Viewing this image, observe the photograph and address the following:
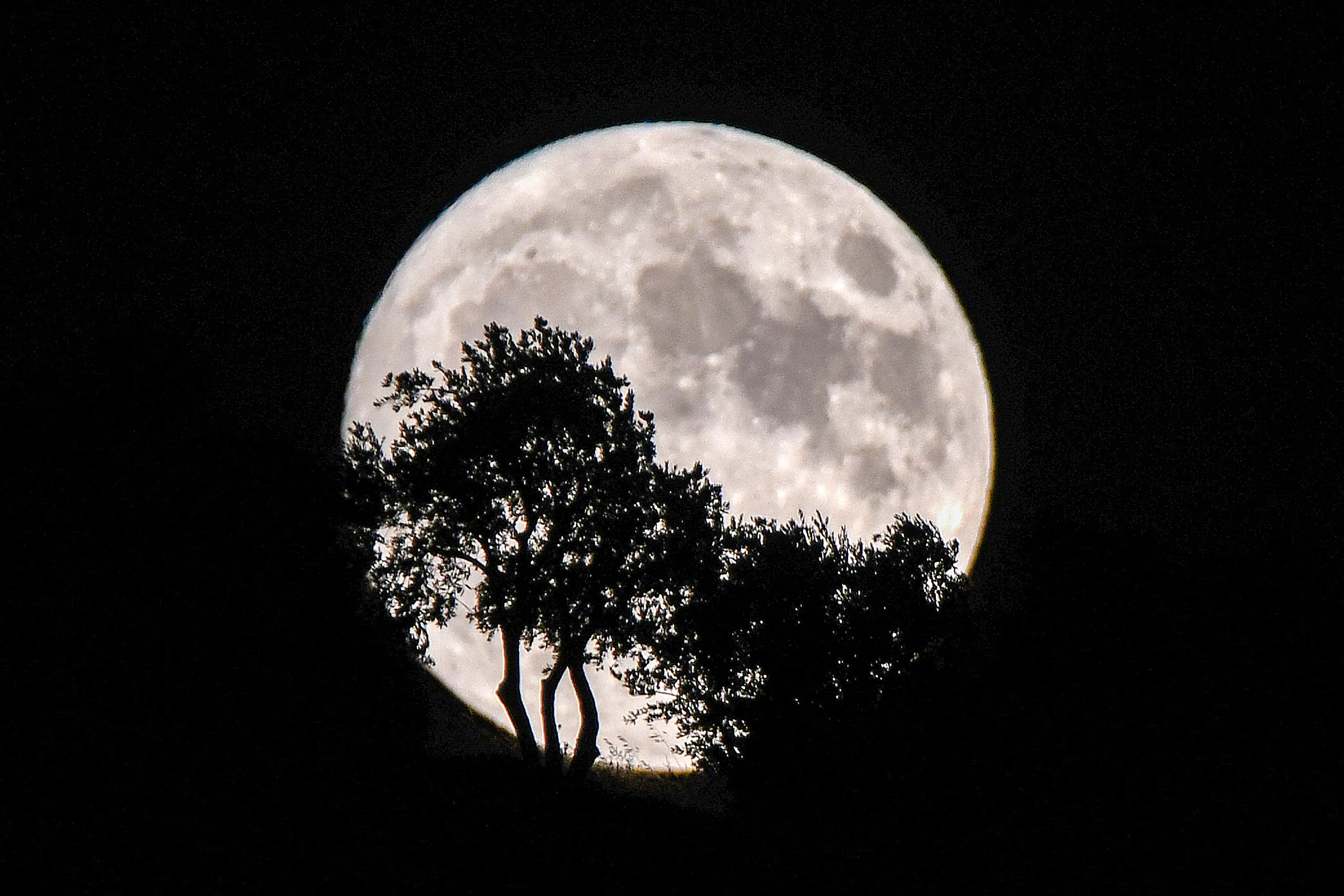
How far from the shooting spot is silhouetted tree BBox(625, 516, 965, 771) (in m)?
16.9

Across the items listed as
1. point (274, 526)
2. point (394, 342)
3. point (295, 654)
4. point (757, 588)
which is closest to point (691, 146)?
point (394, 342)

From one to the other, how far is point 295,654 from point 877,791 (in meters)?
15.5

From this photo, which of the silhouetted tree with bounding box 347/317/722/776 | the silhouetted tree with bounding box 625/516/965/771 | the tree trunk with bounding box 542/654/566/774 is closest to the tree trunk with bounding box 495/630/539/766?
the silhouetted tree with bounding box 347/317/722/776

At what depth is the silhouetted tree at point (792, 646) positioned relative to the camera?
16859 millimetres

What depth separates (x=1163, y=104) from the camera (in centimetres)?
1770

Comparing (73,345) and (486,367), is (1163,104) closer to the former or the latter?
(486,367)

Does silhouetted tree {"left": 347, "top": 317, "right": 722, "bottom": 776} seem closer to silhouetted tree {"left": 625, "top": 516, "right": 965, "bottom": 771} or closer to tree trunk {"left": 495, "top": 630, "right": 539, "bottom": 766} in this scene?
tree trunk {"left": 495, "top": 630, "right": 539, "bottom": 766}

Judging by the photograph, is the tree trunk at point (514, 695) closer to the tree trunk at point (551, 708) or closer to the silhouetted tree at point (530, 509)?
the silhouetted tree at point (530, 509)

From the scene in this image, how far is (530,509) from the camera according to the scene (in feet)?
56.1

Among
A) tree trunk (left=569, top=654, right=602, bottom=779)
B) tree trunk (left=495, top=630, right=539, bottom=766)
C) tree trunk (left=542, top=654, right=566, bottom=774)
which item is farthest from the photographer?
tree trunk (left=495, top=630, right=539, bottom=766)

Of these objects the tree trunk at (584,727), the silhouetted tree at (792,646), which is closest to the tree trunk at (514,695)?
the tree trunk at (584,727)

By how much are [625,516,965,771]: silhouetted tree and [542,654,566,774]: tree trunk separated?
248 cm

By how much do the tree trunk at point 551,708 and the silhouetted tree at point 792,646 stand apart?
2480 millimetres

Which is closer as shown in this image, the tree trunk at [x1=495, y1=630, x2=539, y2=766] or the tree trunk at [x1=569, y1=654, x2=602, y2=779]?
the tree trunk at [x1=569, y1=654, x2=602, y2=779]
